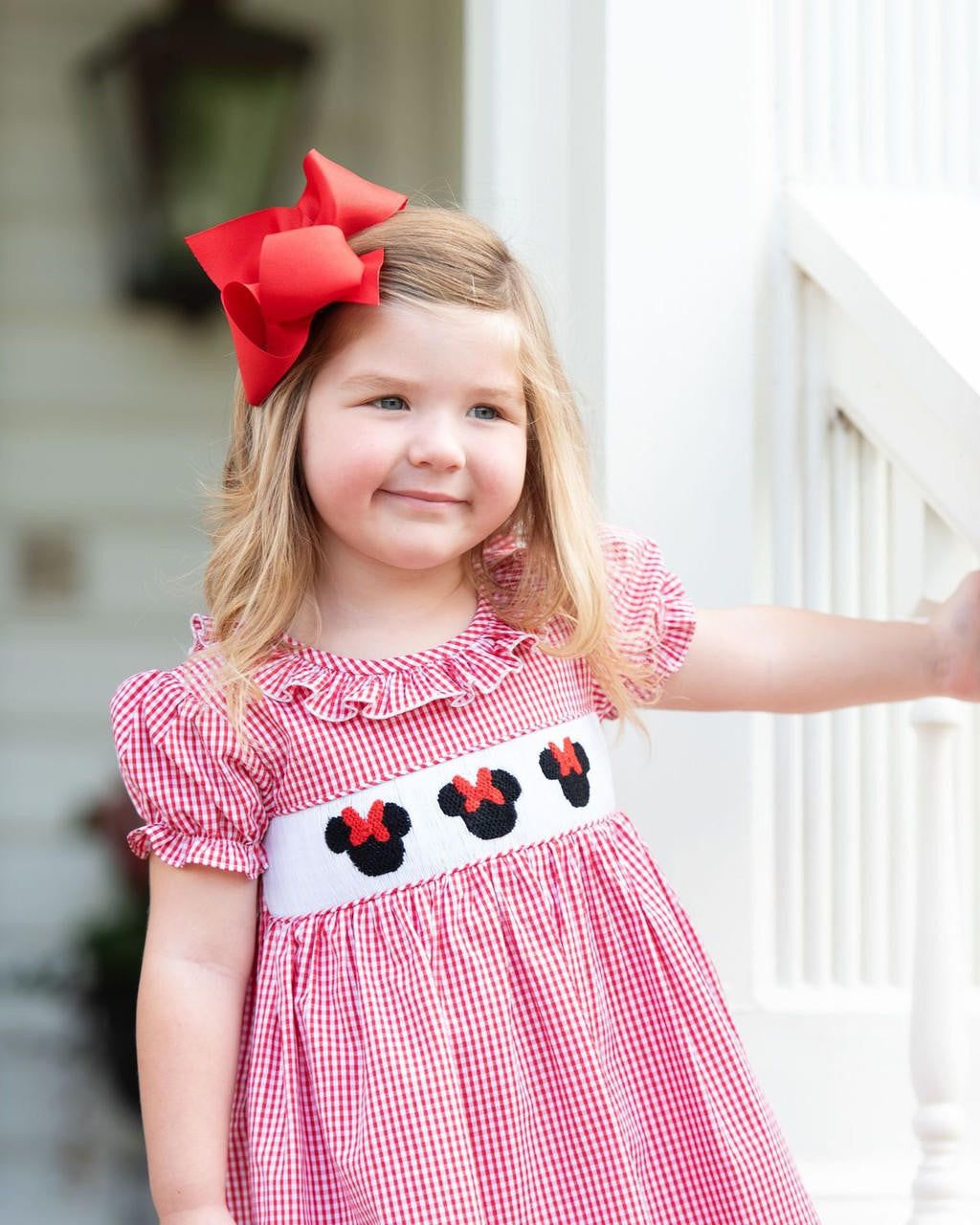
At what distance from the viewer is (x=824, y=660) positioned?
1179 millimetres

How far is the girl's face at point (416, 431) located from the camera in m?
1.05

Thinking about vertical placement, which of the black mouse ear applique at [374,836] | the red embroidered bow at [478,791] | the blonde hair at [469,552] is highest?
the blonde hair at [469,552]

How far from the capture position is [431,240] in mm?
1089

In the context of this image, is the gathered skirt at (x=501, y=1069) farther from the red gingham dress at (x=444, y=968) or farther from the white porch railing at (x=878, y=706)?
the white porch railing at (x=878, y=706)

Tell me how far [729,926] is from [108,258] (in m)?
1.76

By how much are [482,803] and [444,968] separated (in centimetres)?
12

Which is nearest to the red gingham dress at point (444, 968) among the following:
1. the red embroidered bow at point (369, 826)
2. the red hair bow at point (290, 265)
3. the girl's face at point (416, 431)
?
the red embroidered bow at point (369, 826)

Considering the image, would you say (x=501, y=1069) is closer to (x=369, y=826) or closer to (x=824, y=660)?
(x=369, y=826)

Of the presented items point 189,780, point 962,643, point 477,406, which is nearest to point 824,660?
point 962,643

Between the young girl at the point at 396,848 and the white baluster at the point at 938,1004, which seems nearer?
the young girl at the point at 396,848

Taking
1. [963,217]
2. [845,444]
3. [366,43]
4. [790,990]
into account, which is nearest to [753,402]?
[845,444]

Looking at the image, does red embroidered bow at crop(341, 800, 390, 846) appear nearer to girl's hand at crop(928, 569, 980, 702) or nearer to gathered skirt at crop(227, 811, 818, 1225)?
gathered skirt at crop(227, 811, 818, 1225)

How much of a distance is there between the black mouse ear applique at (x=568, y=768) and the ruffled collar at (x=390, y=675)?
0.23 ft

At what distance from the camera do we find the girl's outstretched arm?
116 centimetres
